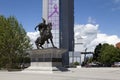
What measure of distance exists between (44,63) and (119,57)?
225 feet

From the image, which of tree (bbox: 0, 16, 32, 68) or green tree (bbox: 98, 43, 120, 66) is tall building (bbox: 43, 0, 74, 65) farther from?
tree (bbox: 0, 16, 32, 68)

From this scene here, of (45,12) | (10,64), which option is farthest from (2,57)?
(45,12)

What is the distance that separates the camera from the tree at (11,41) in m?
65.3

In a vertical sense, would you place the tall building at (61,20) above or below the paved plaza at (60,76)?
above

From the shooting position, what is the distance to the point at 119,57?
10800 cm

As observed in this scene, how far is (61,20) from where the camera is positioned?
15062 cm

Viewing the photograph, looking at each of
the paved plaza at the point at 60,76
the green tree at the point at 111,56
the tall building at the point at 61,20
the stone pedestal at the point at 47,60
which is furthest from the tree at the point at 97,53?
the paved plaza at the point at 60,76

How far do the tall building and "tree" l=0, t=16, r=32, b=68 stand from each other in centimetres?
6848

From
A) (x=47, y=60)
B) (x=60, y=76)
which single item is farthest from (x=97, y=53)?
(x=60, y=76)

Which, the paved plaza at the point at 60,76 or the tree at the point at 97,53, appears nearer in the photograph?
the paved plaza at the point at 60,76

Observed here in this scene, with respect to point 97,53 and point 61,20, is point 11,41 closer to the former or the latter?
point 97,53

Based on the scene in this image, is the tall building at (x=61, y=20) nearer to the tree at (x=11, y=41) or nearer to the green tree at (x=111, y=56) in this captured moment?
the green tree at (x=111, y=56)

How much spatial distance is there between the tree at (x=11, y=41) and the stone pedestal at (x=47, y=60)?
22.1 m

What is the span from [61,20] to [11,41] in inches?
3408
